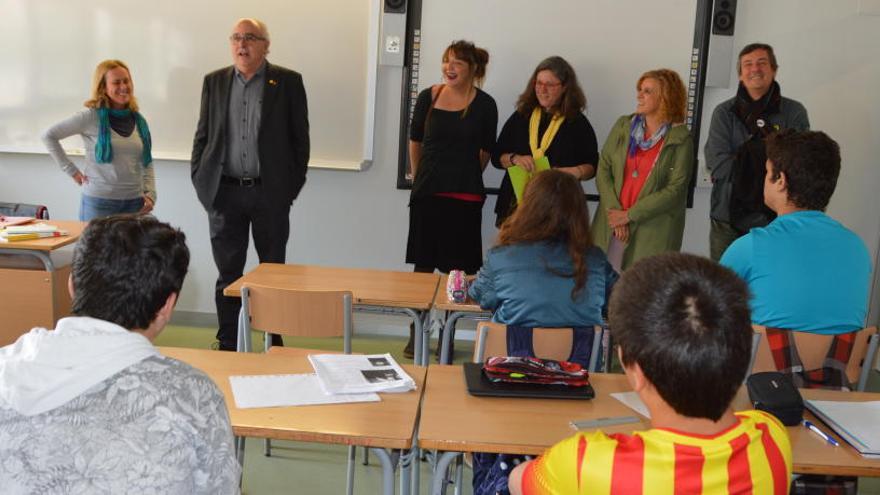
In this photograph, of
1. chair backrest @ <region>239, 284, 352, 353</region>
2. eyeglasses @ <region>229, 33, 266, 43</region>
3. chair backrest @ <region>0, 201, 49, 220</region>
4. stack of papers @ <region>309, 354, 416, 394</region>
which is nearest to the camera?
stack of papers @ <region>309, 354, 416, 394</region>

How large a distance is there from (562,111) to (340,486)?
2413 millimetres

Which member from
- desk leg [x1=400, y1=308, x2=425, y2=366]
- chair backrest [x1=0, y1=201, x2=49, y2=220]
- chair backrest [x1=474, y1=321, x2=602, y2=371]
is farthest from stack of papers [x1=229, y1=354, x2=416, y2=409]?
chair backrest [x1=0, y1=201, x2=49, y2=220]

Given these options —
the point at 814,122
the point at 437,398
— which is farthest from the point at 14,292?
the point at 814,122

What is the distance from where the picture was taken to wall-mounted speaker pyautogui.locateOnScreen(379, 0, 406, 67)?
4.86 metres

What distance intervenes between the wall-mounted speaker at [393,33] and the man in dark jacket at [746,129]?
188 centimetres

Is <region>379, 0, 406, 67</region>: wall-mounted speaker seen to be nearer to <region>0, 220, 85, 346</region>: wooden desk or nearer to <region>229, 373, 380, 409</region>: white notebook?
<region>0, 220, 85, 346</region>: wooden desk

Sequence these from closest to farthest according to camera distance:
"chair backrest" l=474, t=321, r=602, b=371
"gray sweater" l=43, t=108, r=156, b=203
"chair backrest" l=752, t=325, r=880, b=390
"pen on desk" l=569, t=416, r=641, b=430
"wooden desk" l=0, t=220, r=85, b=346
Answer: "pen on desk" l=569, t=416, r=641, b=430
"chair backrest" l=752, t=325, r=880, b=390
"chair backrest" l=474, t=321, r=602, b=371
"wooden desk" l=0, t=220, r=85, b=346
"gray sweater" l=43, t=108, r=156, b=203

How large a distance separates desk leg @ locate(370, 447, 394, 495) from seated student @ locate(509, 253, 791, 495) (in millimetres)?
740

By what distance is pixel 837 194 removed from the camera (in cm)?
504

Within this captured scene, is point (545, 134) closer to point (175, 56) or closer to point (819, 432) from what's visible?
point (175, 56)

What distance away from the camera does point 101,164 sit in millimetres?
4594

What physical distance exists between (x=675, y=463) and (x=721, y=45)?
13.6ft

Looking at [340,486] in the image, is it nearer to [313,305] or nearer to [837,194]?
[313,305]

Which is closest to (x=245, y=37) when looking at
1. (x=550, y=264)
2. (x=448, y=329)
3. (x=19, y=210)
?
(x=19, y=210)
